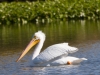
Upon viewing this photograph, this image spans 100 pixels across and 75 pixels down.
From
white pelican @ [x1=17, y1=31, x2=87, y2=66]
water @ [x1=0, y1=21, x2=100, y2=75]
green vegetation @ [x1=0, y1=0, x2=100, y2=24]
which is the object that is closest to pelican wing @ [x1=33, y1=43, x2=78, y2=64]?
white pelican @ [x1=17, y1=31, x2=87, y2=66]

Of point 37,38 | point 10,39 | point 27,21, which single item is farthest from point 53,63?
point 27,21

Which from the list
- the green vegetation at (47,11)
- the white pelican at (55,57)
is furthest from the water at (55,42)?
the green vegetation at (47,11)

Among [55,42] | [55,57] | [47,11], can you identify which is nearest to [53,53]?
[55,57]

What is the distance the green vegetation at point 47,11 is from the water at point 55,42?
452 cm

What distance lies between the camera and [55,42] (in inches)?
724

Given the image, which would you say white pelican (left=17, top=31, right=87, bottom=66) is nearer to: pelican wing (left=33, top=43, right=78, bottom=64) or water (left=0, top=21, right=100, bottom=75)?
pelican wing (left=33, top=43, right=78, bottom=64)

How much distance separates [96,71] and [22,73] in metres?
1.59

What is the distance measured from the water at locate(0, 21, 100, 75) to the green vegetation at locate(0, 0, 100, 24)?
4515mm

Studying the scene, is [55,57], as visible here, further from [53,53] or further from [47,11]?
[47,11]

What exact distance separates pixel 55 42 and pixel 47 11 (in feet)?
34.1

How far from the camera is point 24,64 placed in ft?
44.7

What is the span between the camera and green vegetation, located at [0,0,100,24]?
28.1m

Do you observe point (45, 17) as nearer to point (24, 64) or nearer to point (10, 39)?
point (10, 39)

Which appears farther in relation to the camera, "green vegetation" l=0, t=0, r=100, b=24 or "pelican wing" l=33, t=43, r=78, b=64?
"green vegetation" l=0, t=0, r=100, b=24
